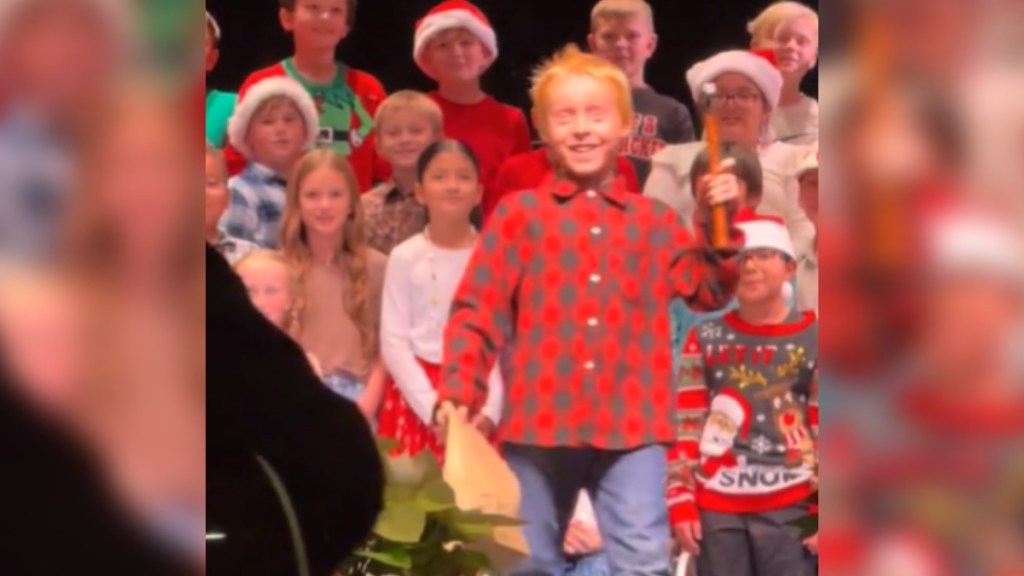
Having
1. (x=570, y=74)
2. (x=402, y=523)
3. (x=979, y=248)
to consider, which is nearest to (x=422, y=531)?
(x=402, y=523)

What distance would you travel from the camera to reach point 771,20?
1.42 m

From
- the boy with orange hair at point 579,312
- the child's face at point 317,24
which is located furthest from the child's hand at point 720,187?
the child's face at point 317,24

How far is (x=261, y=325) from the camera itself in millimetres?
472

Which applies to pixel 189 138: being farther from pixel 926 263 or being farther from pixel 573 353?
pixel 573 353

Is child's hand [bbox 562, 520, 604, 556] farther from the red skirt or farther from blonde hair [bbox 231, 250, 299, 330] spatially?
blonde hair [bbox 231, 250, 299, 330]

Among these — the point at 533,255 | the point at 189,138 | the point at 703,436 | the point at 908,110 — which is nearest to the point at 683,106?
the point at 533,255

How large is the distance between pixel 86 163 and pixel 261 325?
0.15 meters

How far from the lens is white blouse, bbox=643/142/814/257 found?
1399mm

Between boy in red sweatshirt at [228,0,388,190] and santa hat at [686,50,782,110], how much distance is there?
36 centimetres

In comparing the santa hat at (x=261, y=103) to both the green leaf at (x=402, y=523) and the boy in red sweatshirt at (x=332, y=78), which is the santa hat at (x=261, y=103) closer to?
the boy in red sweatshirt at (x=332, y=78)

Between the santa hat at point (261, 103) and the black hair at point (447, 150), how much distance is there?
12cm

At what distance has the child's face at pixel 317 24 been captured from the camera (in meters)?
1.42

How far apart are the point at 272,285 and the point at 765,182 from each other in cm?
57

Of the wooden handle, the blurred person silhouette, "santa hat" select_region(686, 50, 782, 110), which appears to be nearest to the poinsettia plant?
the wooden handle
